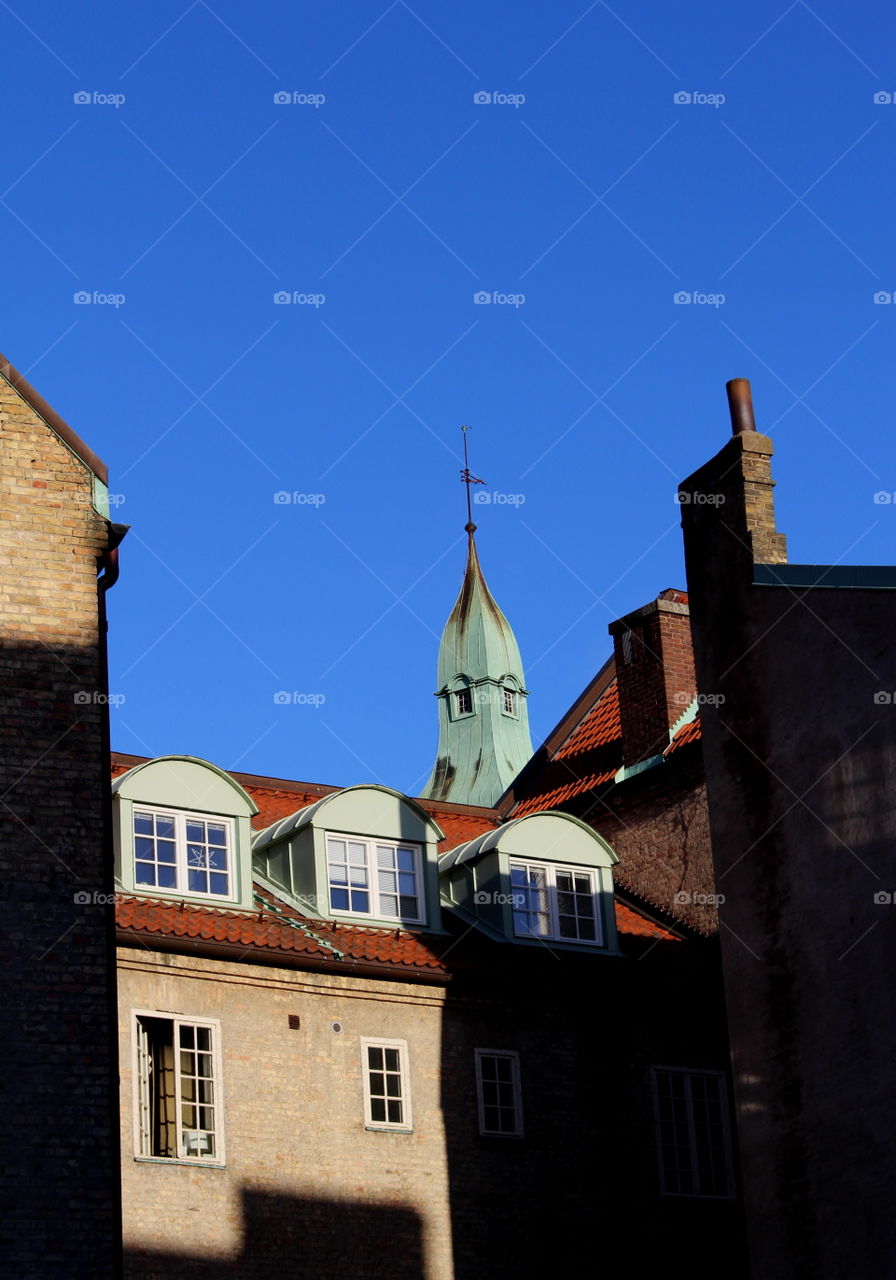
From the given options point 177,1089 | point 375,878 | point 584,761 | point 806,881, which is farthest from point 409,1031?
point 584,761

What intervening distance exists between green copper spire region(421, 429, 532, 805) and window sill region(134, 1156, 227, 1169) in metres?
29.8

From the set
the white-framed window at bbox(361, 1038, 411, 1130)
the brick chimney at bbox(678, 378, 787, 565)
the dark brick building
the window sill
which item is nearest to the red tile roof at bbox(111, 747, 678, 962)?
the white-framed window at bbox(361, 1038, 411, 1130)

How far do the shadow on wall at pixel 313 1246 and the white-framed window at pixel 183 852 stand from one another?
161 inches

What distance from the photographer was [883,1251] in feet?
68.4

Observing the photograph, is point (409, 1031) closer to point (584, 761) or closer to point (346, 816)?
point (346, 816)

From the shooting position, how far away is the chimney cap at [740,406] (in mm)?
26234

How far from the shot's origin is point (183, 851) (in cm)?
2719

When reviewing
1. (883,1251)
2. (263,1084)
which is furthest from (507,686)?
(883,1251)

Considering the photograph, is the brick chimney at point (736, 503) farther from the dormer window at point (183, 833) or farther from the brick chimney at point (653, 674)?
the dormer window at point (183, 833)

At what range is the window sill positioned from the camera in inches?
958

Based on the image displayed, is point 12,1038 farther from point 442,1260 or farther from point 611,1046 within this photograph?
point 611,1046

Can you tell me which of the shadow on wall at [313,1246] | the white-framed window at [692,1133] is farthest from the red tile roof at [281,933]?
the white-framed window at [692,1133]

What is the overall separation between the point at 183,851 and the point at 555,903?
214 inches

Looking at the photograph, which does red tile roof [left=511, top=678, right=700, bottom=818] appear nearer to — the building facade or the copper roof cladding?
the building facade
